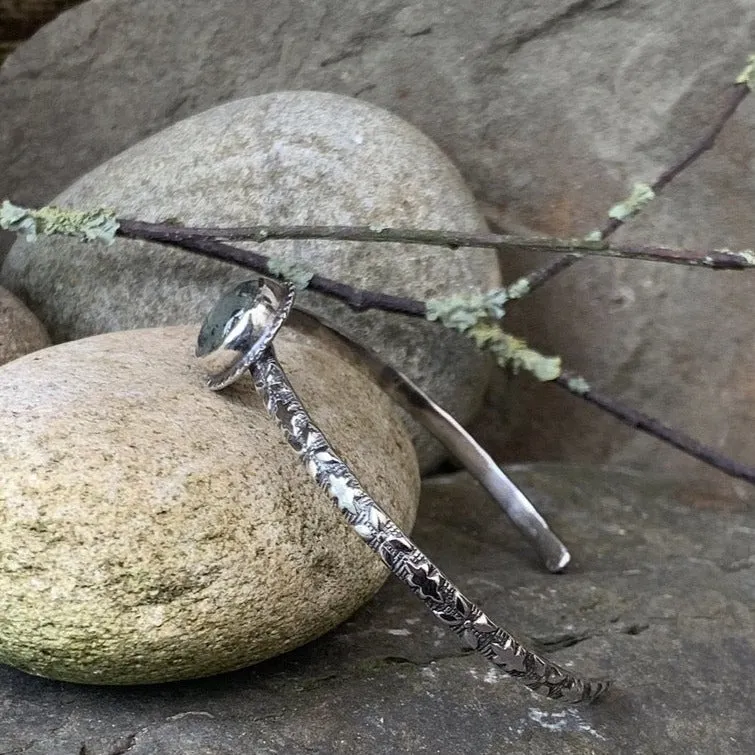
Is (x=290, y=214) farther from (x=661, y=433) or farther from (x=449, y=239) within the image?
(x=661, y=433)

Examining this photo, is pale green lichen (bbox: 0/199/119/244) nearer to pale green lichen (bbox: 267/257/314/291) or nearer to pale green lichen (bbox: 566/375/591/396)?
pale green lichen (bbox: 267/257/314/291)

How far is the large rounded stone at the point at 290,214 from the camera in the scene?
936mm

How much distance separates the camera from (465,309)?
85 centimetres

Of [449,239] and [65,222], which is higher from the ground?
[65,222]

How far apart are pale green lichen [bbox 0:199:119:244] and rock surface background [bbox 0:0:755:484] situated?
345mm

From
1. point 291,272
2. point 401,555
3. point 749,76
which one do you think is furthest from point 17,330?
point 749,76

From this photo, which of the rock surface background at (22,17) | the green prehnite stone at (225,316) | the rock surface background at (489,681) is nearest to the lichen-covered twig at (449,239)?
the green prehnite stone at (225,316)

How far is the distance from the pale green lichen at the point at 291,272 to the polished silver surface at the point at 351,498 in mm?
168

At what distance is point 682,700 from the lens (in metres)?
0.72

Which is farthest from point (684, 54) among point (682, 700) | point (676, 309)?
point (682, 700)

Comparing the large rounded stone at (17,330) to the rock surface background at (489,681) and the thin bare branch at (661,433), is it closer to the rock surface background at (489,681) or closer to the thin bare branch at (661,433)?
the rock surface background at (489,681)

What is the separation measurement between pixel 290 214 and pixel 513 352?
0.90 ft

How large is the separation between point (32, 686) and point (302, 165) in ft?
1.84

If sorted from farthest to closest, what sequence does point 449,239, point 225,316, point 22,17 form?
point 22,17
point 449,239
point 225,316
